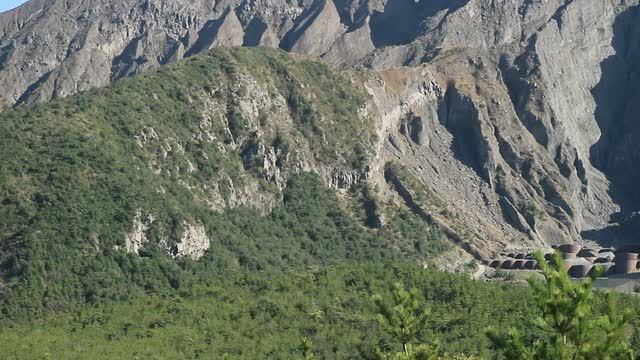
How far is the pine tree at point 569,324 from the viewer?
30.8 m

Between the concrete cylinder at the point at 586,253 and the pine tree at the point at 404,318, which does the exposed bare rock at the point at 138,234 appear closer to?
the concrete cylinder at the point at 586,253

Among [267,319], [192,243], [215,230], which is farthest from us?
[215,230]

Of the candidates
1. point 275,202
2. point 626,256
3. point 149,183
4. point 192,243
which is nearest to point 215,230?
point 192,243

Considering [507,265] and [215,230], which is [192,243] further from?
[507,265]

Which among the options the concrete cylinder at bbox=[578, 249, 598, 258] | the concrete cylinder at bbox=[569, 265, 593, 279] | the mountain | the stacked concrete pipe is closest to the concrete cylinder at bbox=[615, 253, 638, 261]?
the stacked concrete pipe

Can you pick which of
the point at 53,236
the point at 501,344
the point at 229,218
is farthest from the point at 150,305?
the point at 501,344

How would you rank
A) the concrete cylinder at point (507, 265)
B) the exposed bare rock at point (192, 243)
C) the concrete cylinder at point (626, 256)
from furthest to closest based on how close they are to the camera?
the concrete cylinder at point (507, 265), the concrete cylinder at point (626, 256), the exposed bare rock at point (192, 243)

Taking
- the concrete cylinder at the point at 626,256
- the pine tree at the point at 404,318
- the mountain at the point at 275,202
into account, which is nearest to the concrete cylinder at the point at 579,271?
the concrete cylinder at the point at 626,256

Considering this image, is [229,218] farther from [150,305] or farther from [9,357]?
[9,357]

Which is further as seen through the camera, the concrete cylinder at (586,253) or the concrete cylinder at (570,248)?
the concrete cylinder at (570,248)

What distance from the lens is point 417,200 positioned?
160 meters

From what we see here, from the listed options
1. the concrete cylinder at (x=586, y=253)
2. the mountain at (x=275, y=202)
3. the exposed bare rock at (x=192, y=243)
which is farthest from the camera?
the concrete cylinder at (x=586, y=253)

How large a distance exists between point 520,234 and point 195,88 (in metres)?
57.0

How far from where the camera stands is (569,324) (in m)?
31.4
